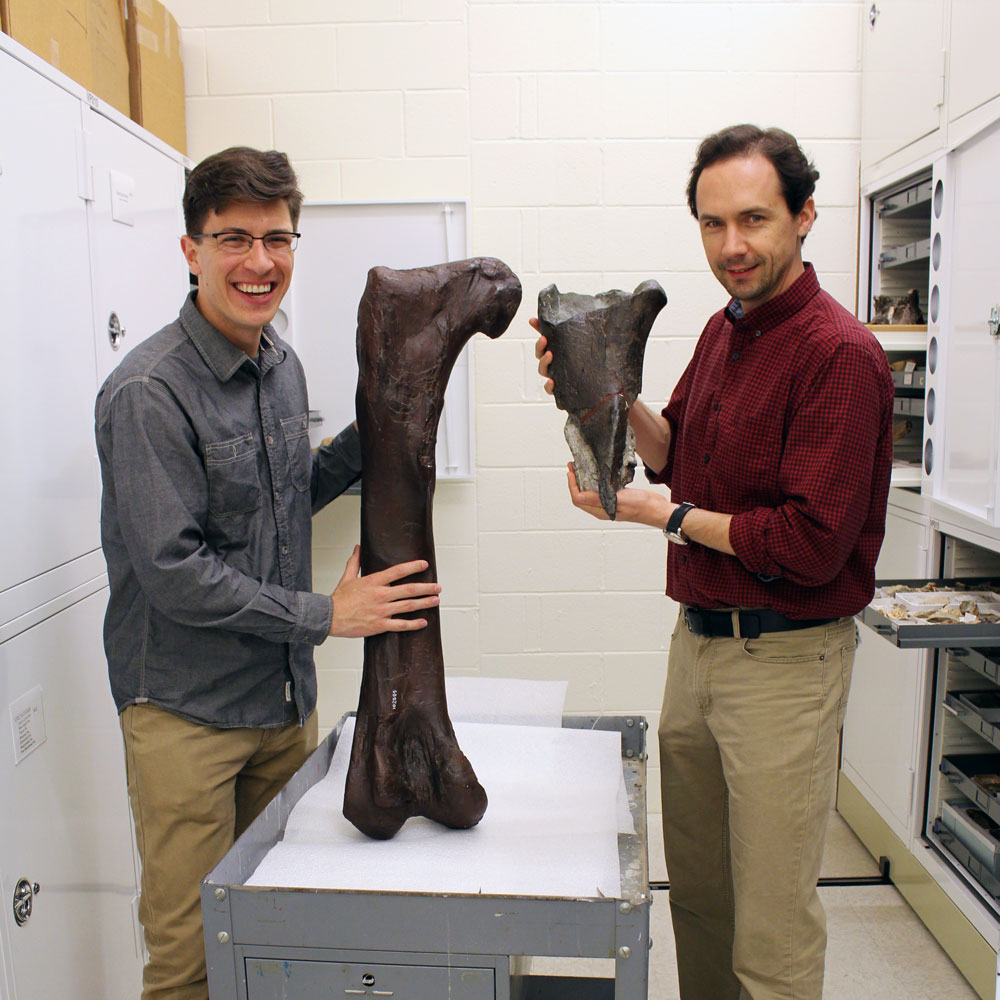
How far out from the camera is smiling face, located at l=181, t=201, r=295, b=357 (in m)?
1.51

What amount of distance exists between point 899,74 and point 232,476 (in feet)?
7.24

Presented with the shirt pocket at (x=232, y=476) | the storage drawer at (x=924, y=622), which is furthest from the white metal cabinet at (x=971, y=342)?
the shirt pocket at (x=232, y=476)

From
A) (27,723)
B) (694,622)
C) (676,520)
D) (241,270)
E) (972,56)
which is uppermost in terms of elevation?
(972,56)

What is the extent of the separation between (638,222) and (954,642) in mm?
1670

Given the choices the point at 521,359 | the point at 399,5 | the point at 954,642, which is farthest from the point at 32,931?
the point at 399,5

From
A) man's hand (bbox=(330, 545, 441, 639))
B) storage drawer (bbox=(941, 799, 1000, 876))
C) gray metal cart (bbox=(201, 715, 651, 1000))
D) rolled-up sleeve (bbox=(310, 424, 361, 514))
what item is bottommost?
storage drawer (bbox=(941, 799, 1000, 876))

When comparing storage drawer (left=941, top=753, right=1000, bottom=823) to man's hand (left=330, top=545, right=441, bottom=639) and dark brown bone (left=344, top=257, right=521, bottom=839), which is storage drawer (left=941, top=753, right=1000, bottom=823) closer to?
dark brown bone (left=344, top=257, right=521, bottom=839)

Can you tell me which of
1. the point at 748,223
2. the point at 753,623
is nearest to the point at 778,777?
the point at 753,623

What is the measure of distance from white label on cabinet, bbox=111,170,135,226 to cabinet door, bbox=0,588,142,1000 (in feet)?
2.81

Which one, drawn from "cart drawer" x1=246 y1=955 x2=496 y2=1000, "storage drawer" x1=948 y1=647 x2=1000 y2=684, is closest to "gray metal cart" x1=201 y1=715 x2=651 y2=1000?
"cart drawer" x1=246 y1=955 x2=496 y2=1000

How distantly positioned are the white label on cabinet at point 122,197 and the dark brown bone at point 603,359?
1161mm

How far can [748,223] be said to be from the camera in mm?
1592

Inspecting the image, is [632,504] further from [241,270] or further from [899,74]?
[899,74]

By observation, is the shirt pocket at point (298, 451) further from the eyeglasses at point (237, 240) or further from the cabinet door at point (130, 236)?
the cabinet door at point (130, 236)
